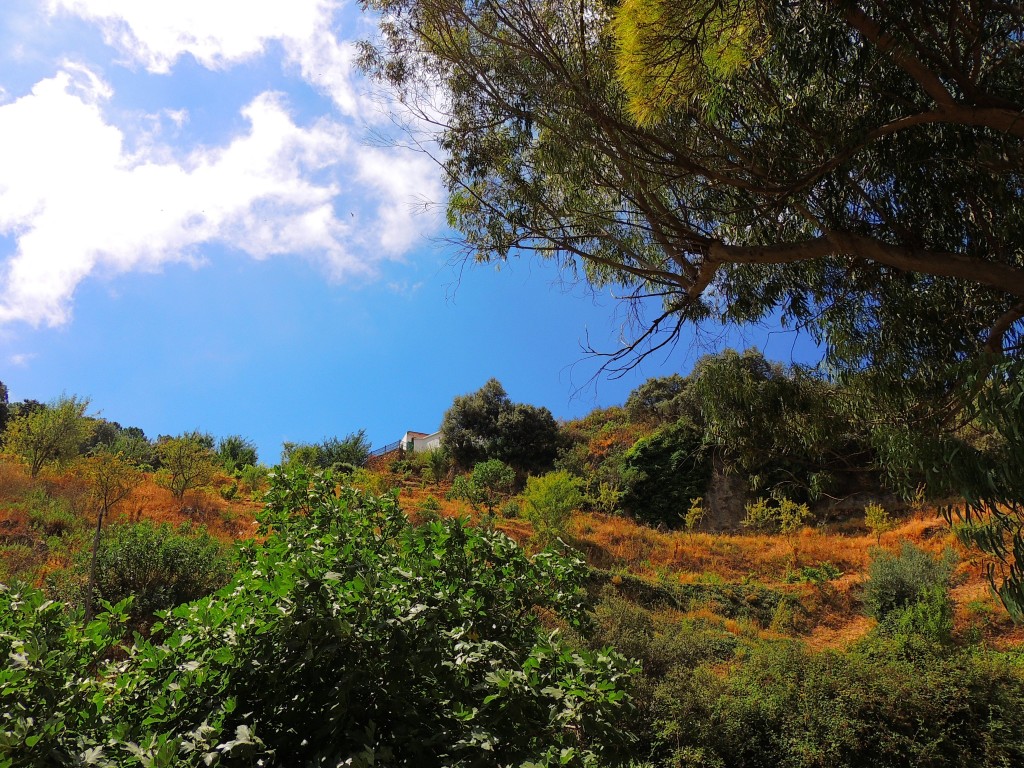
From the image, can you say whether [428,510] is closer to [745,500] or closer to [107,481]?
[107,481]

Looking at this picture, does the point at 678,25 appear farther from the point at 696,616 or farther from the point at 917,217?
the point at 696,616

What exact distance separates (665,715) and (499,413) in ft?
78.9

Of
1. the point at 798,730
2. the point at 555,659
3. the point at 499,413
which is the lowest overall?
the point at 798,730

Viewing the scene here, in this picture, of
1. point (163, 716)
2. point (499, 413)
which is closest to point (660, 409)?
point (499, 413)

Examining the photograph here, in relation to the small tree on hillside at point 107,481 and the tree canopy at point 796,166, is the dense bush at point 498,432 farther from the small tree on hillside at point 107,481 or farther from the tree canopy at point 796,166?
the tree canopy at point 796,166

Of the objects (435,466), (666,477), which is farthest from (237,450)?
(666,477)

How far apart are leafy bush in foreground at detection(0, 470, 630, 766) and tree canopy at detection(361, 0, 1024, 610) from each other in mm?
3075

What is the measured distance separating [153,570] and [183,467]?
7.51 m

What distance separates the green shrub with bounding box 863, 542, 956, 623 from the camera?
11039 mm

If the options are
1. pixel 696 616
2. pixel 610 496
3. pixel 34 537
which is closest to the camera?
pixel 34 537

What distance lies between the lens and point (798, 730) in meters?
5.41

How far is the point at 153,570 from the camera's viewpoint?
7254 millimetres

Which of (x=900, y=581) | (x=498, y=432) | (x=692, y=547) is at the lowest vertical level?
(x=900, y=581)

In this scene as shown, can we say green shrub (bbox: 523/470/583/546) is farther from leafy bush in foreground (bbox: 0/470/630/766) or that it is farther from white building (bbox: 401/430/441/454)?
white building (bbox: 401/430/441/454)
